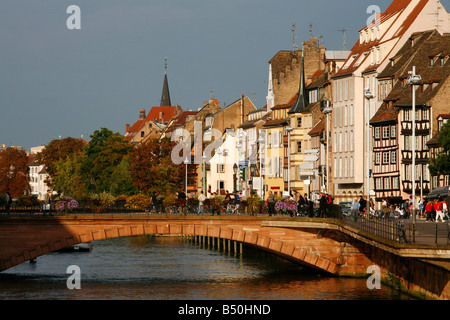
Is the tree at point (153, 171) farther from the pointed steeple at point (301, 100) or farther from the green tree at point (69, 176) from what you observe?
the green tree at point (69, 176)

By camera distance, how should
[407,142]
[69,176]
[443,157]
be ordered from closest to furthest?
[443,157], [407,142], [69,176]

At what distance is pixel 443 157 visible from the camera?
78.6m

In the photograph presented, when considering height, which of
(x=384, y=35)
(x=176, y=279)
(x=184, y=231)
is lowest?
(x=176, y=279)

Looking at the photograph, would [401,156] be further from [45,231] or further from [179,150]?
[179,150]

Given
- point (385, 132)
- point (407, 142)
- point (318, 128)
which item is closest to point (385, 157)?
point (385, 132)

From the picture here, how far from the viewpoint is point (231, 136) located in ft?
516

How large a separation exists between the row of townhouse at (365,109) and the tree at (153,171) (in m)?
9.86

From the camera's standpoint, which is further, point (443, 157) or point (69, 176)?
point (69, 176)

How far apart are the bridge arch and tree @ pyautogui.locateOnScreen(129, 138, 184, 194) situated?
7284cm

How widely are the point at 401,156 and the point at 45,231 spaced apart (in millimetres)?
43196

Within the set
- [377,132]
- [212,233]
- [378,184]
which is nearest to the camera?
[212,233]

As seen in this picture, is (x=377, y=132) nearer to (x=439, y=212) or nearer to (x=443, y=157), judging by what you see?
(x=443, y=157)

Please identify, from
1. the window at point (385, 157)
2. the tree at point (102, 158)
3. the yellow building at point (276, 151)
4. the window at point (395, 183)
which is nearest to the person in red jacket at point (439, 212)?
the window at point (395, 183)

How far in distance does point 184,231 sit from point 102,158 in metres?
89.8
